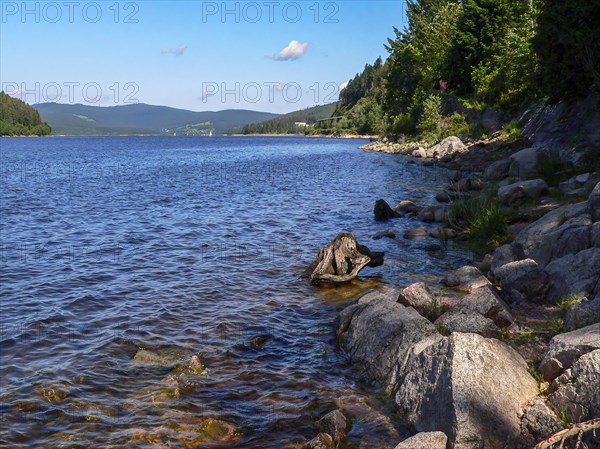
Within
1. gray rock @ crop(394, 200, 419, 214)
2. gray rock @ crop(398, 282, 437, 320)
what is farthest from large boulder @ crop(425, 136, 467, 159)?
gray rock @ crop(398, 282, 437, 320)

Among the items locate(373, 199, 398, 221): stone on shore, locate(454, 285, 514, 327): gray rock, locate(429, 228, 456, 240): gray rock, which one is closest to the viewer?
locate(454, 285, 514, 327): gray rock

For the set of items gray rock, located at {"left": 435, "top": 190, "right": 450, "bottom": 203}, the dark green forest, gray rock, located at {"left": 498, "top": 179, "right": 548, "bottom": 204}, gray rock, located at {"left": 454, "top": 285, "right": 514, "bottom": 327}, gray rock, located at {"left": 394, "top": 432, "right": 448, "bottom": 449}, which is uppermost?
the dark green forest

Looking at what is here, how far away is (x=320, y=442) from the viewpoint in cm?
750

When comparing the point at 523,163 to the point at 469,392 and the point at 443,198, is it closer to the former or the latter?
the point at 443,198

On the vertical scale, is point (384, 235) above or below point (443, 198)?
below

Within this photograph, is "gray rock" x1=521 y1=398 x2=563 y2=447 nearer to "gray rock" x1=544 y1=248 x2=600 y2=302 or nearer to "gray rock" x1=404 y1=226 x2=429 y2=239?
"gray rock" x1=544 y1=248 x2=600 y2=302

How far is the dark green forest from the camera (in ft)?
88.6

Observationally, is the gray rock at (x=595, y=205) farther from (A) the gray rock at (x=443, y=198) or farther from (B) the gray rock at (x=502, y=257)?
(A) the gray rock at (x=443, y=198)

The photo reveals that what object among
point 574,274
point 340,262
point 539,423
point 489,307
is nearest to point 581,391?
point 539,423

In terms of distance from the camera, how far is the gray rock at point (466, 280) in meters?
13.6

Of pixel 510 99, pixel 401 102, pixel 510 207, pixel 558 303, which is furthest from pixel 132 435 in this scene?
pixel 401 102

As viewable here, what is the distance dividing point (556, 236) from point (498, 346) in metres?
6.55

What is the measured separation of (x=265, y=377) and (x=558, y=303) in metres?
6.24

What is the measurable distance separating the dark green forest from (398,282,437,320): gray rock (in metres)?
20.2
